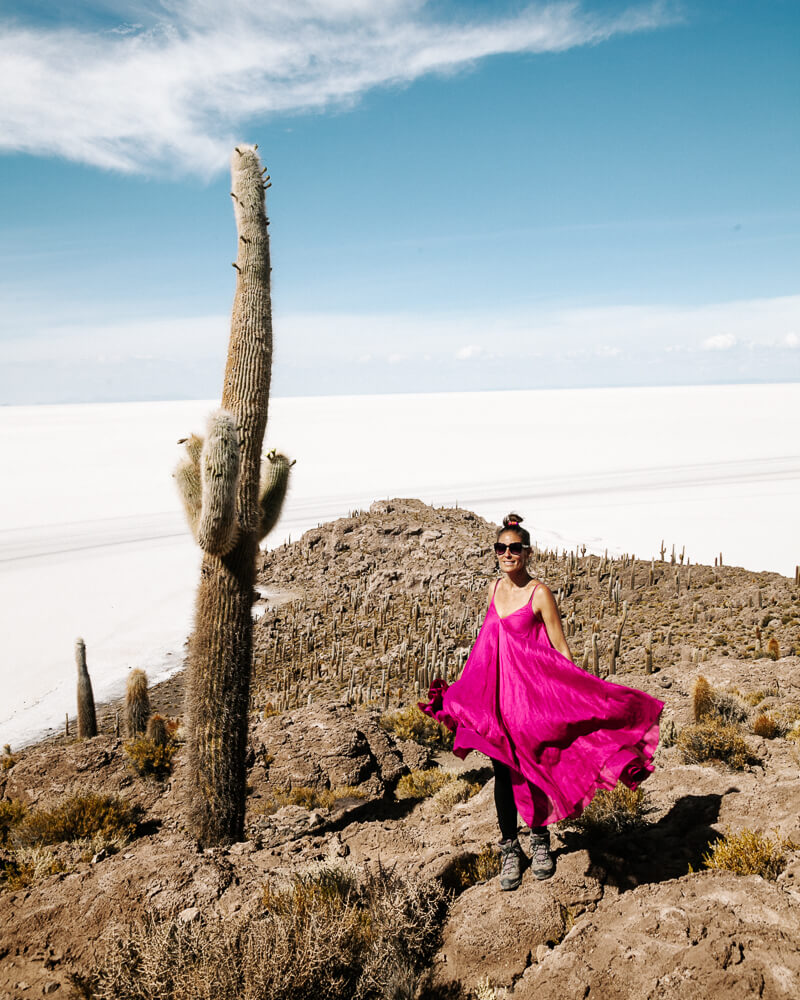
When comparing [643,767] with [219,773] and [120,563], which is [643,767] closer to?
[219,773]

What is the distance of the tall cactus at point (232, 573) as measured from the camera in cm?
595

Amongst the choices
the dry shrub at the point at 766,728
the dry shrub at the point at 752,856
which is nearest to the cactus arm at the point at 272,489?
the dry shrub at the point at 752,856

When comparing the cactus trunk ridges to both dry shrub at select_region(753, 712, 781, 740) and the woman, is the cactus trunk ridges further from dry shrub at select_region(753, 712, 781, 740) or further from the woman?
dry shrub at select_region(753, 712, 781, 740)

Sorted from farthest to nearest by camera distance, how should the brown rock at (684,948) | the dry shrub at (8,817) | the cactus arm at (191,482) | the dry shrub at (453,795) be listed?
1. the dry shrub at (8,817)
2. the dry shrub at (453,795)
3. the cactus arm at (191,482)
4. the brown rock at (684,948)

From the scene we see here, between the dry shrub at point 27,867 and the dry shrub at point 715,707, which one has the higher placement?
the dry shrub at point 715,707

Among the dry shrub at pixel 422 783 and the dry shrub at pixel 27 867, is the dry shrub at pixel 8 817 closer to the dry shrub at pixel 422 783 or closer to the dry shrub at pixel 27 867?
the dry shrub at pixel 27 867

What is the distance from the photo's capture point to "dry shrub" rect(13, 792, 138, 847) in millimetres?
6359

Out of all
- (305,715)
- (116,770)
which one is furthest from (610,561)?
(116,770)

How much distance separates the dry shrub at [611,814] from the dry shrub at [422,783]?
3.18 m

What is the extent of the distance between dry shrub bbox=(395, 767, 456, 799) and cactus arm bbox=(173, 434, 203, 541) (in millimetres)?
4181

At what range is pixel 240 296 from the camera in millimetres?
6242

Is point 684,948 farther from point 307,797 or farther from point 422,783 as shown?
point 307,797

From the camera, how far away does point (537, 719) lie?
3.72m

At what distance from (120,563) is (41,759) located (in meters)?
17.3
